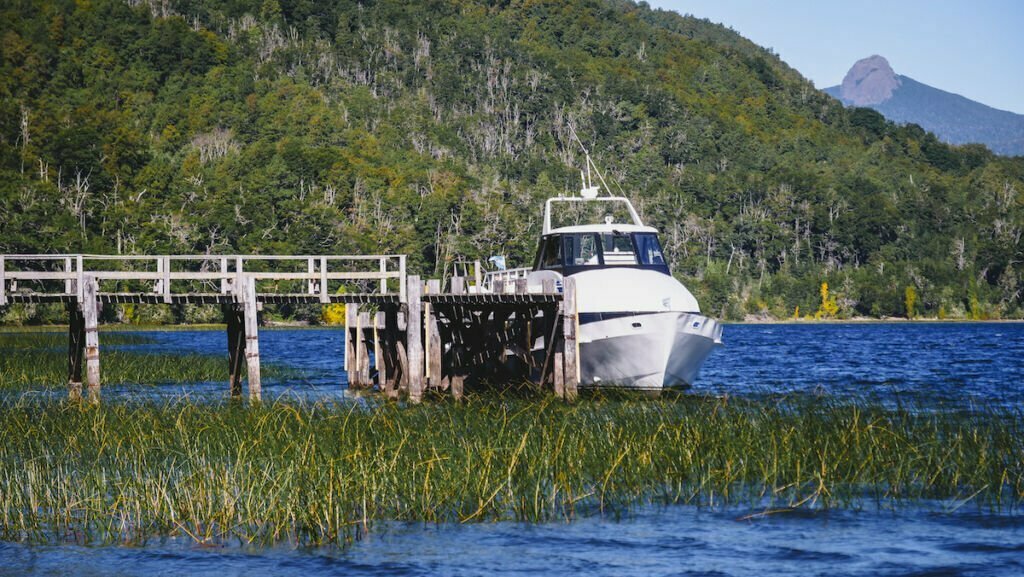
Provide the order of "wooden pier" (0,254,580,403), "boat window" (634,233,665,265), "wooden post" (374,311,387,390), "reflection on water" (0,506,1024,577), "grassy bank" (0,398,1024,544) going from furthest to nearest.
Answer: "wooden post" (374,311,387,390)
"boat window" (634,233,665,265)
"wooden pier" (0,254,580,403)
"grassy bank" (0,398,1024,544)
"reflection on water" (0,506,1024,577)

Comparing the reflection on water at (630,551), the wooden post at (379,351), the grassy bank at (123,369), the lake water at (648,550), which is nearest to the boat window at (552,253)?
the wooden post at (379,351)

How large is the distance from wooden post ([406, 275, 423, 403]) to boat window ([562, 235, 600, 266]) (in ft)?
18.1

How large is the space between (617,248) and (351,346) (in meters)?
9.37

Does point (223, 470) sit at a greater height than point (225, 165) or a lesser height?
lesser

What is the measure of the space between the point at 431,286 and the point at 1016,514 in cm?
1910

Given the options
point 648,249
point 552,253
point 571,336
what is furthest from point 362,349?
point 571,336

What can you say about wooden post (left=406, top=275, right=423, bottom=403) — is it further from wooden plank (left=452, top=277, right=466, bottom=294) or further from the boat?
wooden plank (left=452, top=277, right=466, bottom=294)

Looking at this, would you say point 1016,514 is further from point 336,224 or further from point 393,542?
point 336,224

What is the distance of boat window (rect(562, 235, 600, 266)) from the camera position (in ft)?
113

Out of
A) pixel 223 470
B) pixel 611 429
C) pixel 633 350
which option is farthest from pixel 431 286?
pixel 223 470

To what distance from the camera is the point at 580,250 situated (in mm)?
34562

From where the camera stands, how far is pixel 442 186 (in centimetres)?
16800

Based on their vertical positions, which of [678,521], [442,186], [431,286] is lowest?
[678,521]

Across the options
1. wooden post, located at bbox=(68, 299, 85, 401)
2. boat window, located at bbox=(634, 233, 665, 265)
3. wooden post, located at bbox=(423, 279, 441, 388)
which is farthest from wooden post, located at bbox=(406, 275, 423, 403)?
wooden post, located at bbox=(68, 299, 85, 401)
